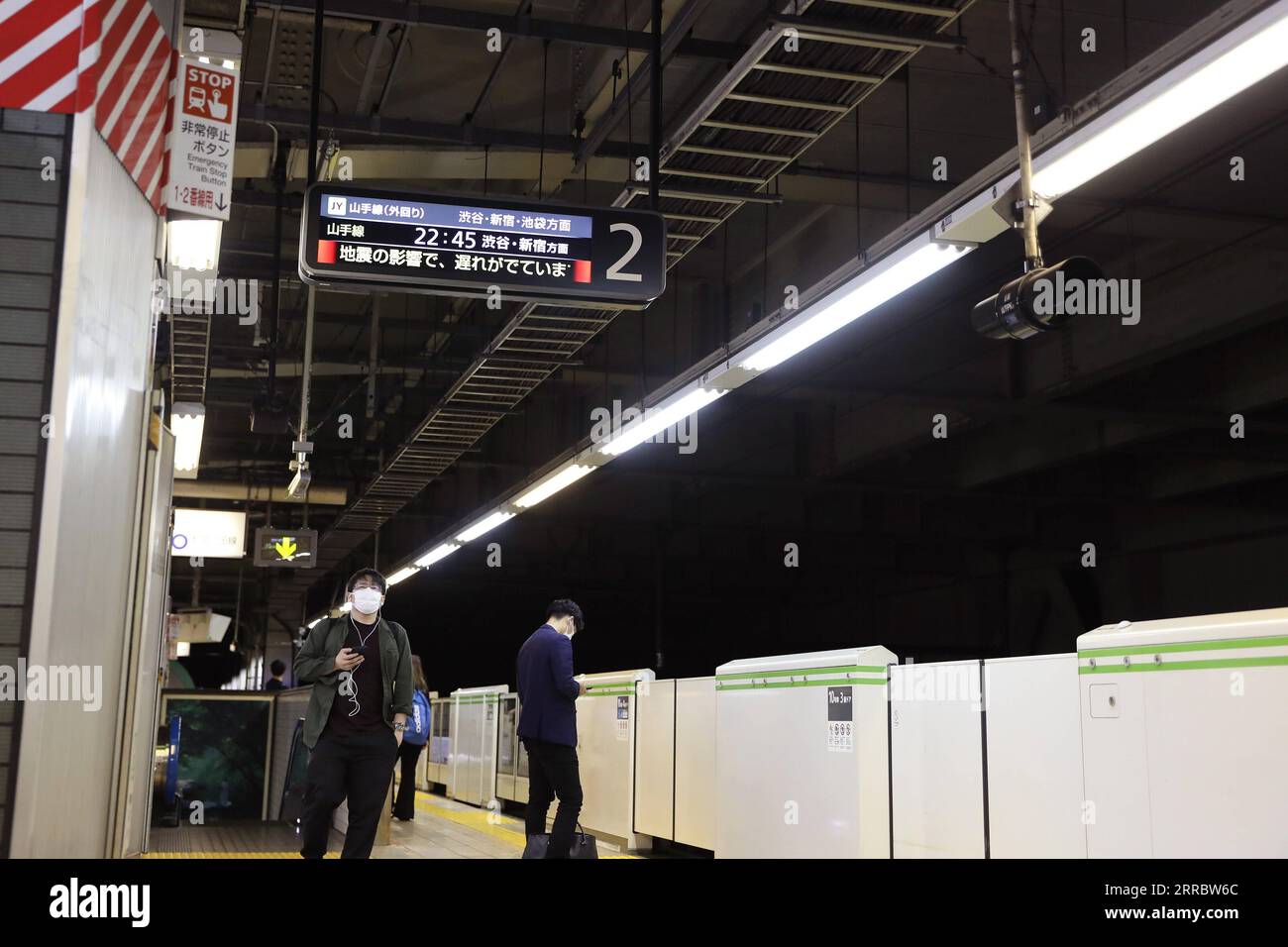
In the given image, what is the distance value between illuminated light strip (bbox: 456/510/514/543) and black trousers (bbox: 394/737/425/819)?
4215 mm

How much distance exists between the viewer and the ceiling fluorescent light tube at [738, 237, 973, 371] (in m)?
6.76

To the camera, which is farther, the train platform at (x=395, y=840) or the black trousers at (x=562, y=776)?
the train platform at (x=395, y=840)

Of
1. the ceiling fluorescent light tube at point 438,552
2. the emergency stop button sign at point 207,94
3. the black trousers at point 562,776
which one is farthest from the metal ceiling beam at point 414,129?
the ceiling fluorescent light tube at point 438,552

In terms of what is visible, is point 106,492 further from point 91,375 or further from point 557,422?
point 557,422

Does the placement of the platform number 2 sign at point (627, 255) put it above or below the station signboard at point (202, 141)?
below

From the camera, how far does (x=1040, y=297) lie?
19.8 feet

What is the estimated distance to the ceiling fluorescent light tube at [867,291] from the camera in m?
6.76

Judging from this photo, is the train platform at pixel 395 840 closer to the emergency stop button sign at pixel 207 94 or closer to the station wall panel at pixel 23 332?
the emergency stop button sign at pixel 207 94

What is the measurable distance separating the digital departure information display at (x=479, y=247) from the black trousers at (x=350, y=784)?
2109 millimetres

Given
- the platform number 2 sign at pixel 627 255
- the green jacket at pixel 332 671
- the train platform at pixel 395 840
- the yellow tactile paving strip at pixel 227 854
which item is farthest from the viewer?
the train platform at pixel 395 840

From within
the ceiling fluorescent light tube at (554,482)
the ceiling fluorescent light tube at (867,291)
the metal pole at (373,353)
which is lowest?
the ceiling fluorescent light tube at (554,482)

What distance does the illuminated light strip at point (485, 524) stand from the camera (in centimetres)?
1602

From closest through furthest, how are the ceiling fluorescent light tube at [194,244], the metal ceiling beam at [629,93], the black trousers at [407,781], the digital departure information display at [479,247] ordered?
the digital departure information display at [479,247] → the ceiling fluorescent light tube at [194,244] → the metal ceiling beam at [629,93] → the black trousers at [407,781]

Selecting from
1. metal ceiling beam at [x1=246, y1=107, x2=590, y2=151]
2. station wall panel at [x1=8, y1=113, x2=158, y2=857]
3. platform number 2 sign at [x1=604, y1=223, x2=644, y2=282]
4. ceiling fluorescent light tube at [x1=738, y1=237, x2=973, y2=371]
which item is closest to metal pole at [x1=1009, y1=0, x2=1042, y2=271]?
ceiling fluorescent light tube at [x1=738, y1=237, x2=973, y2=371]
